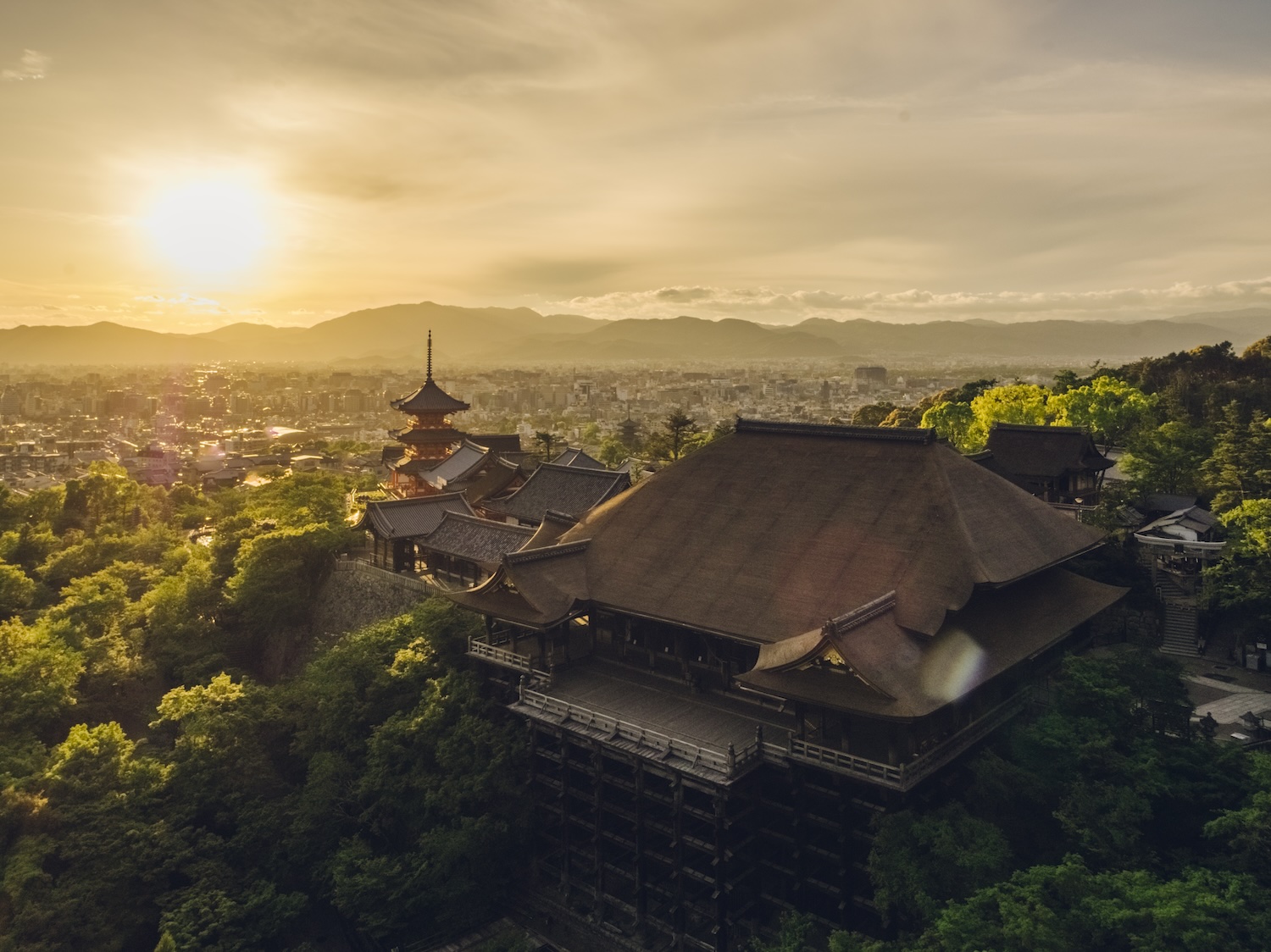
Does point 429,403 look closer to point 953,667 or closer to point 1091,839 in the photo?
point 953,667

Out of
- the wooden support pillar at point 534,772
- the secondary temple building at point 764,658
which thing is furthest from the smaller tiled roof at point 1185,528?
the wooden support pillar at point 534,772

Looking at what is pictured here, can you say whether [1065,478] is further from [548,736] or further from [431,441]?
[431,441]

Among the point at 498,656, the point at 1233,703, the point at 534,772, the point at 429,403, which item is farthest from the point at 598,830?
the point at 429,403

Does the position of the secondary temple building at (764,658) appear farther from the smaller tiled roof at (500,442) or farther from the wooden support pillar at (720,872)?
the smaller tiled roof at (500,442)

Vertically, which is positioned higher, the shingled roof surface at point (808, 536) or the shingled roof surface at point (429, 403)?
the shingled roof surface at point (429, 403)

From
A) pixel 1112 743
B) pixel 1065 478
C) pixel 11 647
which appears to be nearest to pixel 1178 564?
pixel 1065 478

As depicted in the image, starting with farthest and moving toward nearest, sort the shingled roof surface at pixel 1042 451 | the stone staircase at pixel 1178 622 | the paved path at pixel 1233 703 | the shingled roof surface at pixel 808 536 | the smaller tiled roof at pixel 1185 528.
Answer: the shingled roof surface at pixel 1042 451
the smaller tiled roof at pixel 1185 528
the stone staircase at pixel 1178 622
the paved path at pixel 1233 703
the shingled roof surface at pixel 808 536

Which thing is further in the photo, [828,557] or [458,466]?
[458,466]
